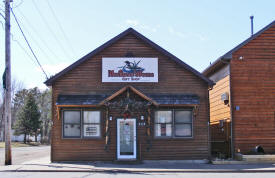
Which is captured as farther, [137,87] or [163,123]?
[137,87]

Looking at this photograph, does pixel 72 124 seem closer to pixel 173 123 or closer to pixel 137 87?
pixel 137 87

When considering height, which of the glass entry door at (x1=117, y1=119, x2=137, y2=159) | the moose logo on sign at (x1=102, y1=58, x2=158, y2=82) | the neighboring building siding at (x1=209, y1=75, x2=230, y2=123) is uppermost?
the moose logo on sign at (x1=102, y1=58, x2=158, y2=82)

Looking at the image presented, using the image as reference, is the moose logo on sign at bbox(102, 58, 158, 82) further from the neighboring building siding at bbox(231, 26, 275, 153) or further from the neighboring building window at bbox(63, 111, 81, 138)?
the neighboring building siding at bbox(231, 26, 275, 153)

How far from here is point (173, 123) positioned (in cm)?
1847

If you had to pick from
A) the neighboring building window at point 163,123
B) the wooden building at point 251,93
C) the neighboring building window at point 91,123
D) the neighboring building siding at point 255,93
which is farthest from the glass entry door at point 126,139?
the neighboring building siding at point 255,93

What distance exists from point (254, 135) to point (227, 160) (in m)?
2.12

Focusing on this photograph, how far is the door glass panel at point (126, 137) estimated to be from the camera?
18109 millimetres

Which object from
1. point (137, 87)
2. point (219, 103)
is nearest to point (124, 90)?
point (137, 87)

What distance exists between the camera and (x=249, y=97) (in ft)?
61.5

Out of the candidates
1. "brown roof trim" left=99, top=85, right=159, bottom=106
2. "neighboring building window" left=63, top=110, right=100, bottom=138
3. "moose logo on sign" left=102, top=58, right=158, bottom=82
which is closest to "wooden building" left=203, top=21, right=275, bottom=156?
"moose logo on sign" left=102, top=58, right=158, bottom=82

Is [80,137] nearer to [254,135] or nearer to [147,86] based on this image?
[147,86]

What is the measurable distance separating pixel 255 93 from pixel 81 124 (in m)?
9.20

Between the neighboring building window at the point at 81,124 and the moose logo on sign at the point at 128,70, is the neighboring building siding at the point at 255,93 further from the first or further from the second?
the neighboring building window at the point at 81,124

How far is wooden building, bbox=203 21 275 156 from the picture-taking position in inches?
730
